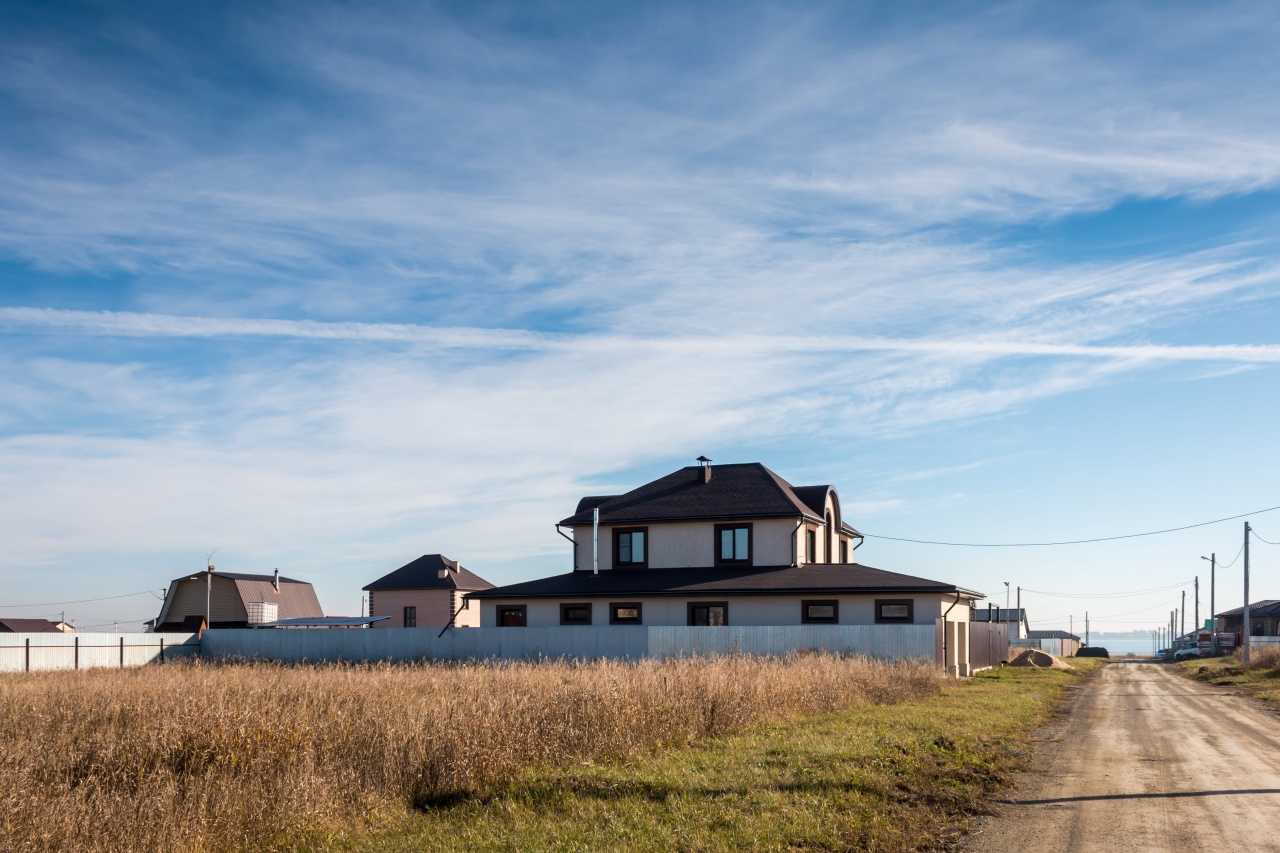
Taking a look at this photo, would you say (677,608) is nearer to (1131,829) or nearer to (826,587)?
(826,587)

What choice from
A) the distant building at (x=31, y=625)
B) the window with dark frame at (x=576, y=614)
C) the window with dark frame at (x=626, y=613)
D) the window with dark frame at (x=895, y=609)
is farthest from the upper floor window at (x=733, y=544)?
the distant building at (x=31, y=625)

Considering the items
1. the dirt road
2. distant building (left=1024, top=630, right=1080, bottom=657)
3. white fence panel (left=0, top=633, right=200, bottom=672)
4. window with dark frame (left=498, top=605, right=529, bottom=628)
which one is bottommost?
distant building (left=1024, top=630, right=1080, bottom=657)

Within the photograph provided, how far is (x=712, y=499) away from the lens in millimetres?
42406

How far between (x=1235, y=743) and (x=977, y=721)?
4.09 m

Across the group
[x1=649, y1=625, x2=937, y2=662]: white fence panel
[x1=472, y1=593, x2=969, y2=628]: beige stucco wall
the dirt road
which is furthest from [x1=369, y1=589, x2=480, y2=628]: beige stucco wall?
the dirt road

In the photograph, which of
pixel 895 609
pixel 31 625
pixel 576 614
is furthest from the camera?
pixel 31 625

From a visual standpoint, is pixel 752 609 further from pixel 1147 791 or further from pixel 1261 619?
pixel 1261 619

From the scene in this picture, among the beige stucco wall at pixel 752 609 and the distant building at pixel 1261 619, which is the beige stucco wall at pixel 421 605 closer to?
the beige stucco wall at pixel 752 609

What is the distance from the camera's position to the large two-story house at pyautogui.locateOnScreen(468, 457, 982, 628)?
36.4 meters

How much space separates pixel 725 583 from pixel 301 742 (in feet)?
88.3

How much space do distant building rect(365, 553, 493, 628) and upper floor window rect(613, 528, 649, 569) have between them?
72.3ft

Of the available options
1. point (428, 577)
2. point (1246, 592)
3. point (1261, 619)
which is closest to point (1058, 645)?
point (1261, 619)

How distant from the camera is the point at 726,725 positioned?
52.5ft

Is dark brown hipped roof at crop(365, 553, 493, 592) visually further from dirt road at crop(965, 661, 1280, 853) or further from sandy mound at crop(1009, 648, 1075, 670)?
dirt road at crop(965, 661, 1280, 853)
